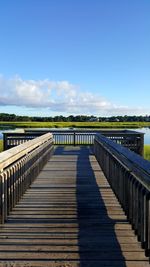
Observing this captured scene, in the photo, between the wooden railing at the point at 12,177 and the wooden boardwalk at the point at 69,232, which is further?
the wooden railing at the point at 12,177

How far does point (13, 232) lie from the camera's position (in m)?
4.56

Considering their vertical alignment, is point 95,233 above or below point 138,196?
below

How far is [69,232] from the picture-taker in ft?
15.0

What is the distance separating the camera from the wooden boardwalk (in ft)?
12.0

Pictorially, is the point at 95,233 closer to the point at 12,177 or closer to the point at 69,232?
the point at 69,232

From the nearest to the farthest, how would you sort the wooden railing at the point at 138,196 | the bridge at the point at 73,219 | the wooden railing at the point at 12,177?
the wooden railing at the point at 138,196 → the bridge at the point at 73,219 → the wooden railing at the point at 12,177

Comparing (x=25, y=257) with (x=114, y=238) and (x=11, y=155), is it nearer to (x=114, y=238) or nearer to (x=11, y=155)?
(x=114, y=238)

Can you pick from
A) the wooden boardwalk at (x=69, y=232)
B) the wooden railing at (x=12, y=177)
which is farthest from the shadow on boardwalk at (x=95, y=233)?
the wooden railing at (x=12, y=177)

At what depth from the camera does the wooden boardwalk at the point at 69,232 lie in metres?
3.67

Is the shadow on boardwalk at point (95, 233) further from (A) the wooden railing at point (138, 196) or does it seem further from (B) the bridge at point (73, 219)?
(A) the wooden railing at point (138, 196)

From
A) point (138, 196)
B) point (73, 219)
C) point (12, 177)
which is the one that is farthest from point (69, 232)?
point (12, 177)

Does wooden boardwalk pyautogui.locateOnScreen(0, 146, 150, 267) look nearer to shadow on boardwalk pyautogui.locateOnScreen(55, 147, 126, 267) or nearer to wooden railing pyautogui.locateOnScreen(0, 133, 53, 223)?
shadow on boardwalk pyautogui.locateOnScreen(55, 147, 126, 267)

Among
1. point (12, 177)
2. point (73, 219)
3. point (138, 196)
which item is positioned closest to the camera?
point (138, 196)

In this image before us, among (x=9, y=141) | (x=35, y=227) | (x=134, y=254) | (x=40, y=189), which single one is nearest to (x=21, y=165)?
(x=40, y=189)
